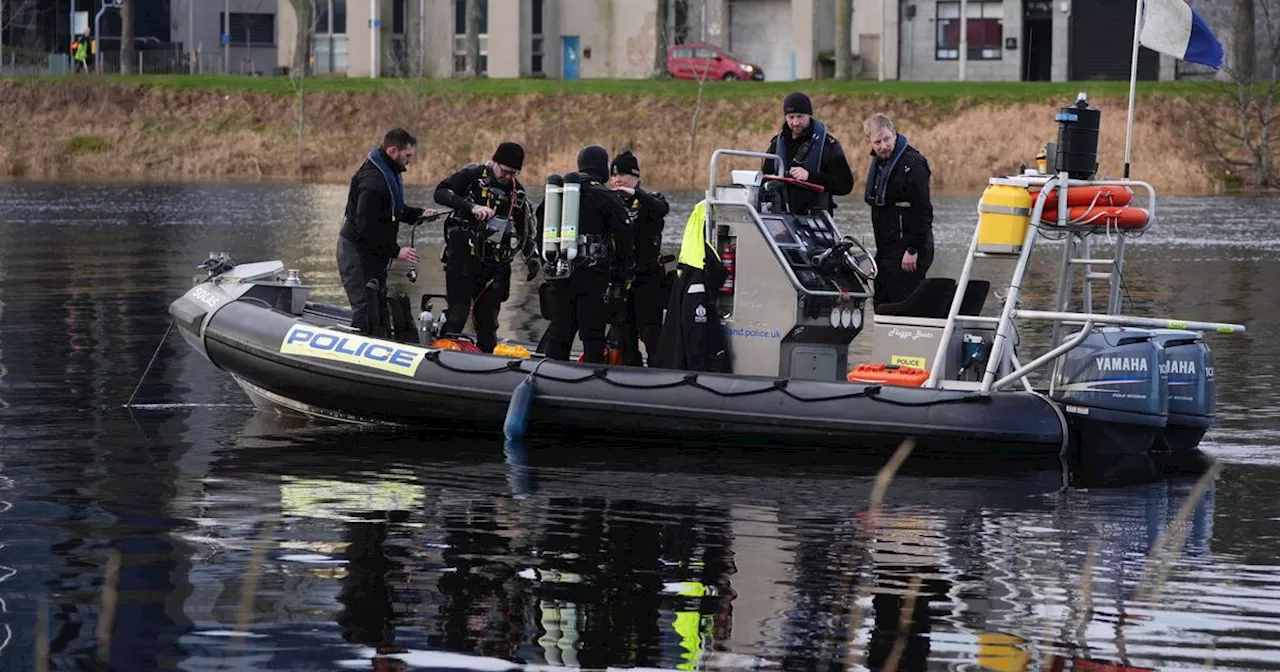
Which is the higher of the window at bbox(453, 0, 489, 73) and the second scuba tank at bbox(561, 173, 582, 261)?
the window at bbox(453, 0, 489, 73)

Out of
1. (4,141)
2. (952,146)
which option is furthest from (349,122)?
(952,146)

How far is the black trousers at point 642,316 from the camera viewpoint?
1183cm

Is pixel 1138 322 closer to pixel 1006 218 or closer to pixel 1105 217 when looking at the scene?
pixel 1105 217

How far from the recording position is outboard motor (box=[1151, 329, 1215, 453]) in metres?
10.5

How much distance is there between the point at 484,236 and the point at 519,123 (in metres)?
36.3

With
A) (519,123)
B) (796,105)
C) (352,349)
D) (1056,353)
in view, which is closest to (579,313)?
(352,349)

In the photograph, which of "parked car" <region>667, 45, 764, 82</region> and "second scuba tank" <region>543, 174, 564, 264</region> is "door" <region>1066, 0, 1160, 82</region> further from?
"second scuba tank" <region>543, 174, 564, 264</region>

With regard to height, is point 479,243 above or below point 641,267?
above

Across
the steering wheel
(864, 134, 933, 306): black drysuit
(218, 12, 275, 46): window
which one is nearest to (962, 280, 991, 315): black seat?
the steering wheel

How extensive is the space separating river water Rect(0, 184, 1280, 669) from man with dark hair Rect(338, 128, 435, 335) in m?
0.91

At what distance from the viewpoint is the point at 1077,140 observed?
1032 centimetres

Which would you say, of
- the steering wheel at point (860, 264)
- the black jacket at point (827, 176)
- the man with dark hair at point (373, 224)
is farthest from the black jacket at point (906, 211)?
the man with dark hair at point (373, 224)

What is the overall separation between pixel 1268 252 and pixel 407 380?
18.0m

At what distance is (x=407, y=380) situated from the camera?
1142 centimetres
